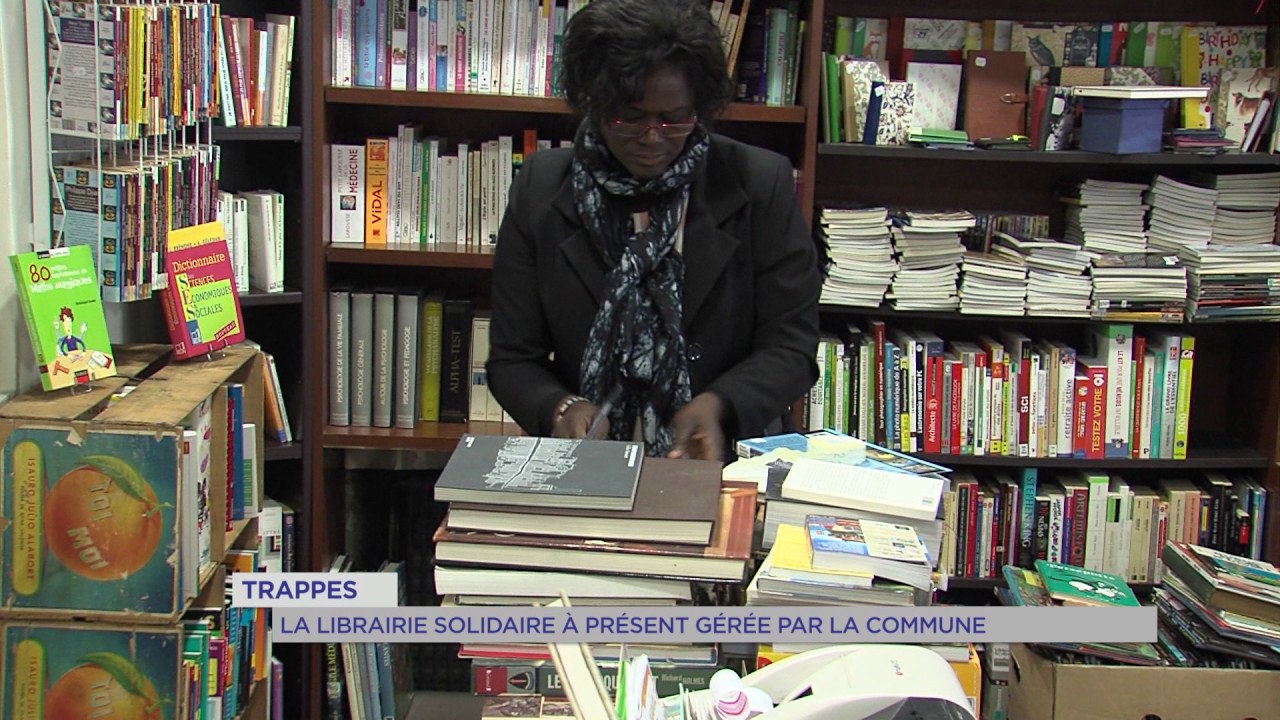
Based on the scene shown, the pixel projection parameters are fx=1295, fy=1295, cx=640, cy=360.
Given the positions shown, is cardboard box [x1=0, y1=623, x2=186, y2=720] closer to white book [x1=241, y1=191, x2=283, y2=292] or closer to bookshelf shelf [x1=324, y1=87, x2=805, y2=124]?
white book [x1=241, y1=191, x2=283, y2=292]

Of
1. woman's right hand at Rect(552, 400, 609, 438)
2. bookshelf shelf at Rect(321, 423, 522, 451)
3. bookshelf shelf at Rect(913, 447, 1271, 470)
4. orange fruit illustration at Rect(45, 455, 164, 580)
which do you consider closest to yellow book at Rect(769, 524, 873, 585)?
woman's right hand at Rect(552, 400, 609, 438)

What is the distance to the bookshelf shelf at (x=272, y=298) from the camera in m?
2.77

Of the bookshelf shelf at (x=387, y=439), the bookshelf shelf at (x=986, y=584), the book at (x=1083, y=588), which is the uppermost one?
the bookshelf shelf at (x=387, y=439)

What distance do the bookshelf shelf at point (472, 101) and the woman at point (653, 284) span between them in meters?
0.83

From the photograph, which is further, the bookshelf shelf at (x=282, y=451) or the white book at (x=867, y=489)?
the bookshelf shelf at (x=282, y=451)

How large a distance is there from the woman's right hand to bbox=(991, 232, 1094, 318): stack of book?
1476 mm

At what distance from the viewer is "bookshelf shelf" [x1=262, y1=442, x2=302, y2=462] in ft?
9.39

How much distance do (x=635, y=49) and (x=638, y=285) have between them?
0.37 meters

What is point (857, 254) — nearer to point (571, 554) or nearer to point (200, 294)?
point (200, 294)

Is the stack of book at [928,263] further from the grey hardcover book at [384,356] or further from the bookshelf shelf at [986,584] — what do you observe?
the grey hardcover book at [384,356]

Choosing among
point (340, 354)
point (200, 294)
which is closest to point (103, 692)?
point (200, 294)

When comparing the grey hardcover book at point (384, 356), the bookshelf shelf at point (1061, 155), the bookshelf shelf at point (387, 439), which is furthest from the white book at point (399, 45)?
the bookshelf shelf at point (1061, 155)

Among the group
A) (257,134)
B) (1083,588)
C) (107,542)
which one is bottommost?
(1083,588)

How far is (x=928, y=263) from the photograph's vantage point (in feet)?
9.73
